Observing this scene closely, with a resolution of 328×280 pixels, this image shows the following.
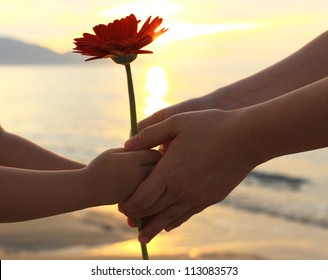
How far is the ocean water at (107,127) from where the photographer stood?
532 cm

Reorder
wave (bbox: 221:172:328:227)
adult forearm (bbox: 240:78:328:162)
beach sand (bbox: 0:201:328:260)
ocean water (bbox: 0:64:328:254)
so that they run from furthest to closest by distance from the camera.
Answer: ocean water (bbox: 0:64:328:254) → wave (bbox: 221:172:328:227) → beach sand (bbox: 0:201:328:260) → adult forearm (bbox: 240:78:328:162)

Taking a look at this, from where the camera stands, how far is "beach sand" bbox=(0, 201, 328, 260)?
3.74 metres

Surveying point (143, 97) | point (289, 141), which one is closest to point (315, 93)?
point (289, 141)

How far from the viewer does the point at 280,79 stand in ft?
5.84

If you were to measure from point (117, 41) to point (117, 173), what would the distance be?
34cm

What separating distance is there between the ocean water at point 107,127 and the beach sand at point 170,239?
261 millimetres

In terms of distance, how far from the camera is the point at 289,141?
1374 millimetres

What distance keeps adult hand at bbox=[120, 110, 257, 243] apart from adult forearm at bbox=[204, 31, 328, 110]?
319mm

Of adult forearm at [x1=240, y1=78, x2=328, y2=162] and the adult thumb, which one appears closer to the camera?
adult forearm at [x1=240, y1=78, x2=328, y2=162]

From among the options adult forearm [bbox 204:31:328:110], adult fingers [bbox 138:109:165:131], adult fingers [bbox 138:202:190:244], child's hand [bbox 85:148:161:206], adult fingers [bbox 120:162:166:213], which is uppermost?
adult forearm [bbox 204:31:328:110]

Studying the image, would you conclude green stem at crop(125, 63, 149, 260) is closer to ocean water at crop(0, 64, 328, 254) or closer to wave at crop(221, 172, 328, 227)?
ocean water at crop(0, 64, 328, 254)

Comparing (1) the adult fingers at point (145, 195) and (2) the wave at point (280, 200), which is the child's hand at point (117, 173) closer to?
(1) the adult fingers at point (145, 195)

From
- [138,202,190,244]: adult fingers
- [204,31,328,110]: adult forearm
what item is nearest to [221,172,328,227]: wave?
[204,31,328,110]: adult forearm

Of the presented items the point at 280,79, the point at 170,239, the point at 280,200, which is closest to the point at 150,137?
the point at 280,79
